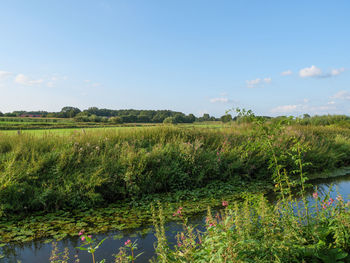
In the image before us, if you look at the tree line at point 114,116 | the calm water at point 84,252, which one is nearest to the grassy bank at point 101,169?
the calm water at point 84,252

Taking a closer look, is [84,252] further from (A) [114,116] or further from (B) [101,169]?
(A) [114,116]

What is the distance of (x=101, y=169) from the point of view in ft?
20.4

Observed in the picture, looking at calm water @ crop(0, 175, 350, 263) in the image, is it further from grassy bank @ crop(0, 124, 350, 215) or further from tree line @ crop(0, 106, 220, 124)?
tree line @ crop(0, 106, 220, 124)

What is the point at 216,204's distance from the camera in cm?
573

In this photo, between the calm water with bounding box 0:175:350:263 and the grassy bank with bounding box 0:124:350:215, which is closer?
the calm water with bounding box 0:175:350:263

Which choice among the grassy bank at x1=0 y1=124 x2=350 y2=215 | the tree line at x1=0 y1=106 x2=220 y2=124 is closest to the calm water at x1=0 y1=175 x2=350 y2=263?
the grassy bank at x1=0 y1=124 x2=350 y2=215

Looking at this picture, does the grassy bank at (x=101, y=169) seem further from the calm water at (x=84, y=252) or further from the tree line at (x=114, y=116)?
the tree line at (x=114, y=116)

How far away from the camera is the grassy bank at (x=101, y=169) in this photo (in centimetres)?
552

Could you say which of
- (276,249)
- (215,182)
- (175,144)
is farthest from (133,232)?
(175,144)

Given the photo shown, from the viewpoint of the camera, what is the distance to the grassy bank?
5.52 m

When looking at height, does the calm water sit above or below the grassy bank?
below

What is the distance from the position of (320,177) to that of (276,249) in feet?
28.4

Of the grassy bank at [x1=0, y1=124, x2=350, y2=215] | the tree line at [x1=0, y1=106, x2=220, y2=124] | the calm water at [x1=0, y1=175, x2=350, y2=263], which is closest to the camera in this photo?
the calm water at [x1=0, y1=175, x2=350, y2=263]

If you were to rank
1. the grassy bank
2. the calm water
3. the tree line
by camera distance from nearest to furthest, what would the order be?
the calm water
the grassy bank
the tree line
